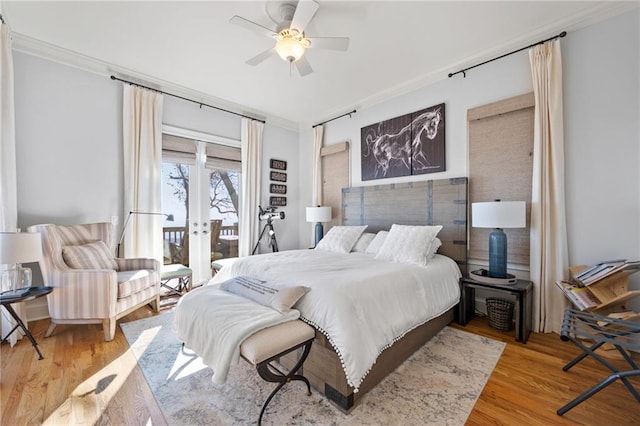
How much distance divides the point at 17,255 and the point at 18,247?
0.06 meters

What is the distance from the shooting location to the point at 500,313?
260 centimetres

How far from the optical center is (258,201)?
15.1ft

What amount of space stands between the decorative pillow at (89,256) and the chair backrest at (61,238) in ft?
0.21

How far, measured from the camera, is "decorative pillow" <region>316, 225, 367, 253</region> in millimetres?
3433

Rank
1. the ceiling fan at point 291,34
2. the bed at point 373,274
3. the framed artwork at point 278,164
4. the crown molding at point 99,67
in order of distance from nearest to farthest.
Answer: the bed at point 373,274 < the ceiling fan at point 291,34 < the crown molding at point 99,67 < the framed artwork at point 278,164

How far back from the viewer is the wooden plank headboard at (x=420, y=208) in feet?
10.1

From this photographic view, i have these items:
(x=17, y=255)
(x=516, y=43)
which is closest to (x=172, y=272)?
(x=17, y=255)

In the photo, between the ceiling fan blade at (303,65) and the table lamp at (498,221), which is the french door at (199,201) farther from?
the table lamp at (498,221)

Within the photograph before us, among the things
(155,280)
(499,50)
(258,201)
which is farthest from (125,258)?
(499,50)

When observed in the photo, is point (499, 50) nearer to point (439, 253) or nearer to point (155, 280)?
point (439, 253)

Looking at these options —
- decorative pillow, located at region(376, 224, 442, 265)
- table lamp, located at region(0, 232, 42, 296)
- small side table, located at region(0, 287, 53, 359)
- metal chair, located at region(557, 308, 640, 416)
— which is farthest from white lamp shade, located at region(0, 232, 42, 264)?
metal chair, located at region(557, 308, 640, 416)

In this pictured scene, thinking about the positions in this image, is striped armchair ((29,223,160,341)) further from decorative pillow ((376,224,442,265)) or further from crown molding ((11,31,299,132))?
decorative pillow ((376,224,442,265))

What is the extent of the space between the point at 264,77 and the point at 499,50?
108 inches

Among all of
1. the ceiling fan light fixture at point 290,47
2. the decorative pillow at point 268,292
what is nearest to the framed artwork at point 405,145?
the ceiling fan light fixture at point 290,47
